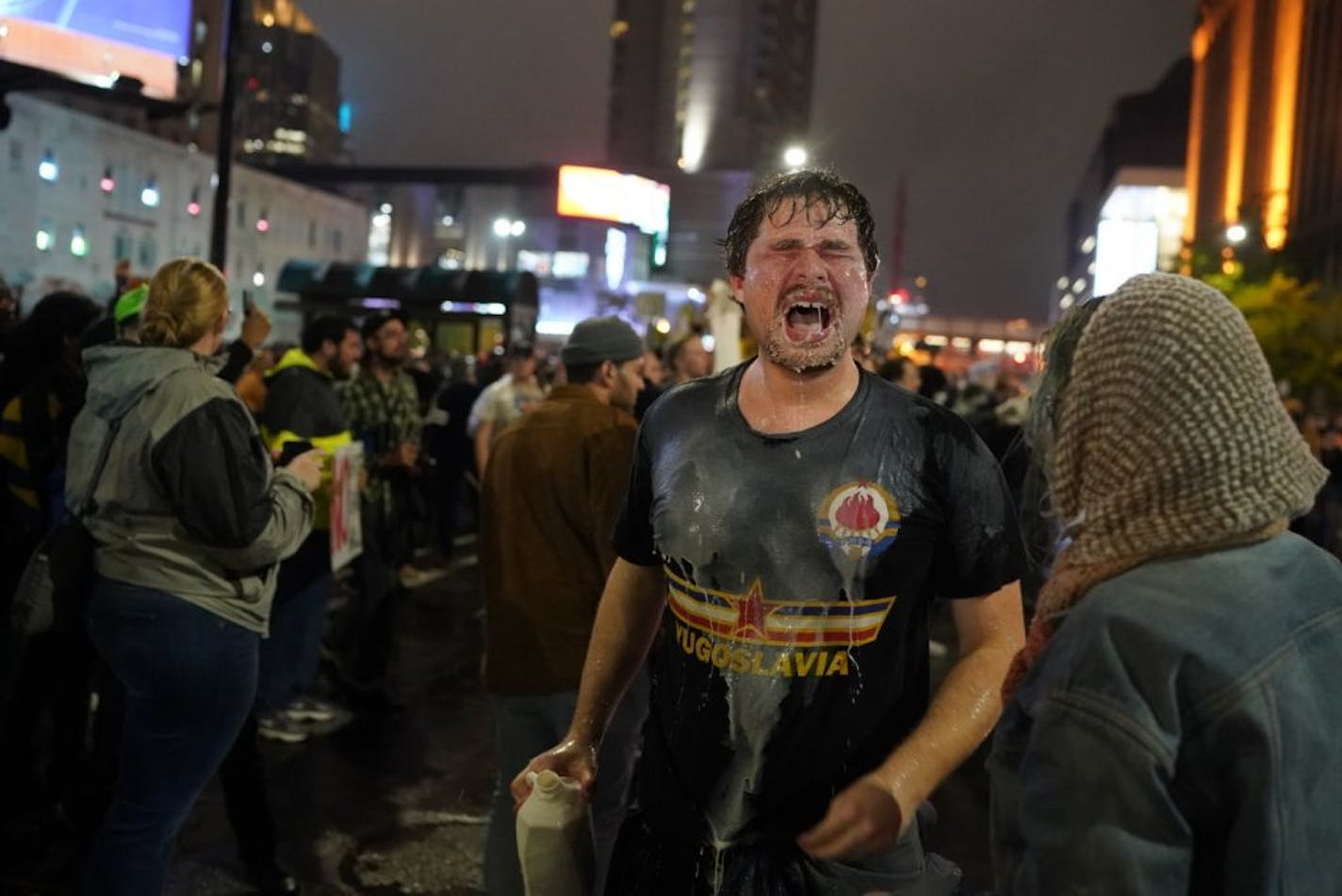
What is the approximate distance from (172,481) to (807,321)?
204 cm

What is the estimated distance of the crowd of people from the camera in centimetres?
136

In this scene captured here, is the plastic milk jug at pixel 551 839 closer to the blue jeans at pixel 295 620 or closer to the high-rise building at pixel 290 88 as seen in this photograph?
the blue jeans at pixel 295 620

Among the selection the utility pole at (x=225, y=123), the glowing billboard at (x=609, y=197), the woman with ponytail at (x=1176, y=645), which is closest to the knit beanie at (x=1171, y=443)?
the woman with ponytail at (x=1176, y=645)

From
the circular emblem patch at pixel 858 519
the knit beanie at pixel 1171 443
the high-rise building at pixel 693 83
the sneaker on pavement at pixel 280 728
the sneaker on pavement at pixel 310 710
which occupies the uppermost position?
the high-rise building at pixel 693 83

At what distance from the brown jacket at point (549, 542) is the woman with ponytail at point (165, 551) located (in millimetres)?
764

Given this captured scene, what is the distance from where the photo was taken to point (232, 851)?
193 inches

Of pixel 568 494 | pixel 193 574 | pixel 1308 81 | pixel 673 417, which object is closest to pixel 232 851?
pixel 193 574

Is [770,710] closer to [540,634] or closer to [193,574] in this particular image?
[540,634]

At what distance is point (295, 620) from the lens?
6.34m

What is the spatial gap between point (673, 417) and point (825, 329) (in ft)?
1.23

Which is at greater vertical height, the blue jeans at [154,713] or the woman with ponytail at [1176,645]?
the woman with ponytail at [1176,645]

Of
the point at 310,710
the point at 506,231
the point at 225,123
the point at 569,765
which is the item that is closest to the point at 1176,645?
the point at 569,765

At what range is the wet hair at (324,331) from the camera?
22.4 feet

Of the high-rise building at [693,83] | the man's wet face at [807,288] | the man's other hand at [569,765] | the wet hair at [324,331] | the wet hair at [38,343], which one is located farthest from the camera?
the high-rise building at [693,83]
